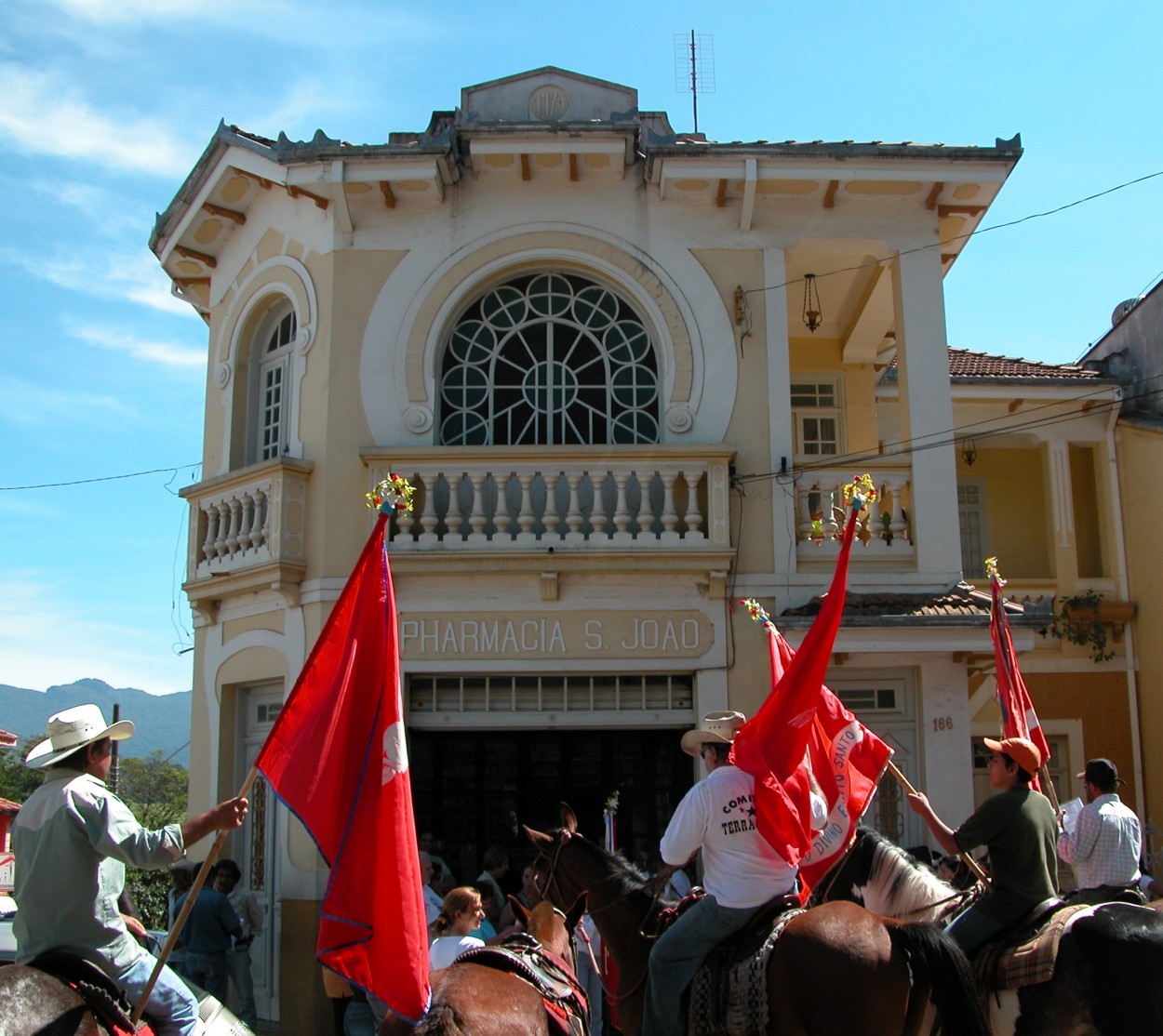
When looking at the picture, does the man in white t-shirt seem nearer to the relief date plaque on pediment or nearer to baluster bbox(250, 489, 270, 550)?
baluster bbox(250, 489, 270, 550)

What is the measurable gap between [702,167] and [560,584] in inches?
181

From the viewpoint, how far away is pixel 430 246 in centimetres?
1412

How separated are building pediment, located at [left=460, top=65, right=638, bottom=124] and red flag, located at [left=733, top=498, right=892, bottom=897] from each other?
26.3 ft

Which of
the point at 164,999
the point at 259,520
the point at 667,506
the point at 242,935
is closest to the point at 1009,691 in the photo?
the point at 667,506

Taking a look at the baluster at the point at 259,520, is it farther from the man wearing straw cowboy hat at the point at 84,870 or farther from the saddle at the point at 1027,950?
the saddle at the point at 1027,950

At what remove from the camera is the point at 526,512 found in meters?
13.2

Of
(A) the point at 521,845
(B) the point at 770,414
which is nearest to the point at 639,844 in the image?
(A) the point at 521,845

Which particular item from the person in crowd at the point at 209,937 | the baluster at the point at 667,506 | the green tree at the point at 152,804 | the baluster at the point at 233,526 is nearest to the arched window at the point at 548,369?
the baluster at the point at 667,506

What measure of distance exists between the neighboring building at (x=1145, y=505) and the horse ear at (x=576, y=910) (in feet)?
33.1

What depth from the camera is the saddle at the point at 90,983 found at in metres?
5.43

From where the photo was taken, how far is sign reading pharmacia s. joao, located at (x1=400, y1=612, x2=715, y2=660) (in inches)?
512

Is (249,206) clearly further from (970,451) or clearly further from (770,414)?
(970,451)

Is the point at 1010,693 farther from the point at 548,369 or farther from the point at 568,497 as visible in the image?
the point at 548,369

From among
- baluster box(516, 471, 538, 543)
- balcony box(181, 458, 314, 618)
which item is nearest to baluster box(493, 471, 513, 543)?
baluster box(516, 471, 538, 543)
